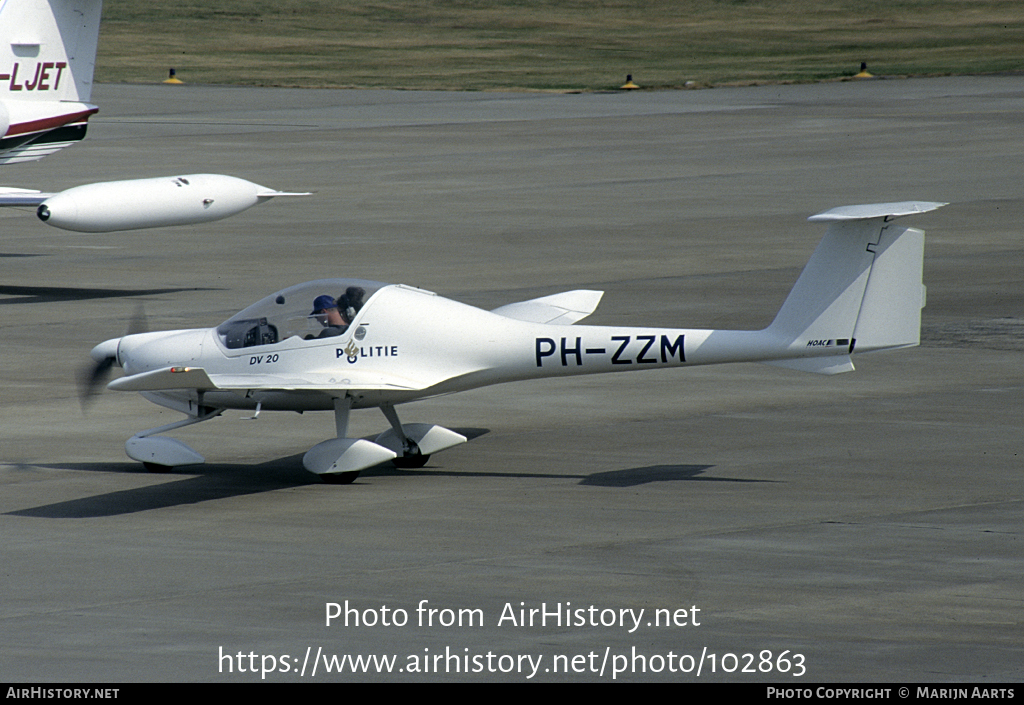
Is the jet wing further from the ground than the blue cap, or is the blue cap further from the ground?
the blue cap

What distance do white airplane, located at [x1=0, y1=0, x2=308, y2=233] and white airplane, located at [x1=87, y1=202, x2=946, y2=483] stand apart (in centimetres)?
1206

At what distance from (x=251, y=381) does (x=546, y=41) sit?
279ft

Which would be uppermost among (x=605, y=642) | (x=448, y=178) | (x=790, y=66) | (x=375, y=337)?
(x=790, y=66)

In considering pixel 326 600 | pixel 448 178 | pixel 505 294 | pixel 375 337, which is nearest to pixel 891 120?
pixel 448 178

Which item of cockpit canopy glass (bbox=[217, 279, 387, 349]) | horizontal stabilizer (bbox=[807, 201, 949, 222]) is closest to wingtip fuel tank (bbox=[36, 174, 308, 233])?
cockpit canopy glass (bbox=[217, 279, 387, 349])

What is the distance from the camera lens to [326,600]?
12430mm

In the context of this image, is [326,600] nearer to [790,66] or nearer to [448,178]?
[448,178]

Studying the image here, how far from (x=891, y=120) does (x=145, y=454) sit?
4648 cm

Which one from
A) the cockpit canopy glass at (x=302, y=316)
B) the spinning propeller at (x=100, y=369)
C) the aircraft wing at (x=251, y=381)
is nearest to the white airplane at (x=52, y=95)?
the spinning propeller at (x=100, y=369)

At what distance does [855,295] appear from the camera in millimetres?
15734

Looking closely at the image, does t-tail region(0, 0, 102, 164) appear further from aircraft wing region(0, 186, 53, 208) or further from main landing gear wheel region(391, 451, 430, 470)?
main landing gear wheel region(391, 451, 430, 470)

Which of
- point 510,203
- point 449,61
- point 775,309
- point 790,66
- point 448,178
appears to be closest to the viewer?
point 775,309

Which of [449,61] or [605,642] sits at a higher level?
[449,61]

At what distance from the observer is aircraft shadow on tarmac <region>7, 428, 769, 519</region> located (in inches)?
616
